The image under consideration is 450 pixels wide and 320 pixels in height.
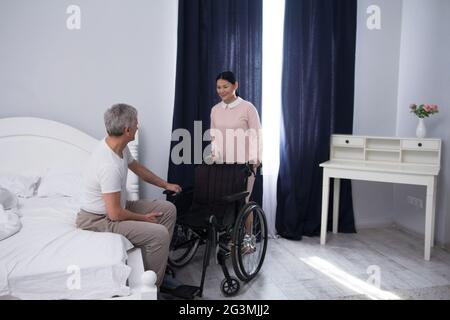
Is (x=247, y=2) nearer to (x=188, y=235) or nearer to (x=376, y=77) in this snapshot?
(x=376, y=77)

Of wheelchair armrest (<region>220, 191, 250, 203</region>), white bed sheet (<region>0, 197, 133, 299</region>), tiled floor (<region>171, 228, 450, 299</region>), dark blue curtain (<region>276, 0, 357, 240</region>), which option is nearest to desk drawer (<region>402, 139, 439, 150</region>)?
dark blue curtain (<region>276, 0, 357, 240</region>)

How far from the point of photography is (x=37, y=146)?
270 cm

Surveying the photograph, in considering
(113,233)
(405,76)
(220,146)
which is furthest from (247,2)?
(113,233)

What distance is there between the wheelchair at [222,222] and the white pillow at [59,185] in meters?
0.68

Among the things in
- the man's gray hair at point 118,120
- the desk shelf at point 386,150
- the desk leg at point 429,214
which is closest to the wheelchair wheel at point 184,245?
the man's gray hair at point 118,120

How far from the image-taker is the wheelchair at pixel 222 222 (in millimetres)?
2242

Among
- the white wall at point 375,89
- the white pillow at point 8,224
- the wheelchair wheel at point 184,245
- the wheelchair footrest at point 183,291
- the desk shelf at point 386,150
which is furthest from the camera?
the white wall at point 375,89

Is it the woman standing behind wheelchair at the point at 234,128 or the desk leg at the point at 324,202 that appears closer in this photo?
the woman standing behind wheelchair at the point at 234,128

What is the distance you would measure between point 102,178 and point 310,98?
6.82 ft

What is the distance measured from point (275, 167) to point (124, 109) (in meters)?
1.74

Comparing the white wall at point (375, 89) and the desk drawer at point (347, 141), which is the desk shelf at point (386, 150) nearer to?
the desk drawer at point (347, 141)

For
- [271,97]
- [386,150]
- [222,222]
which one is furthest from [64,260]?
[386,150]

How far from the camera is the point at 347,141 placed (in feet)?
10.8
